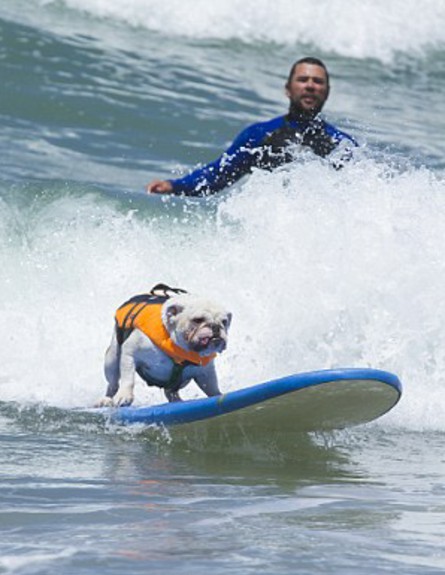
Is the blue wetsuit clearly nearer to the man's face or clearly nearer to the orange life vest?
the man's face

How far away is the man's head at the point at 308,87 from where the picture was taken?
32.8 feet

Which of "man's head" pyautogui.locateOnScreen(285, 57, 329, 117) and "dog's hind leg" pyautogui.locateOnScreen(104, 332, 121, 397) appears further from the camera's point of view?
"man's head" pyautogui.locateOnScreen(285, 57, 329, 117)

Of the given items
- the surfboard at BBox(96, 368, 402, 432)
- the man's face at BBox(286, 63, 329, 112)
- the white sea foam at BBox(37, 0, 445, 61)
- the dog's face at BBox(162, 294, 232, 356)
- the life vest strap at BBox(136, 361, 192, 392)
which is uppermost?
the white sea foam at BBox(37, 0, 445, 61)

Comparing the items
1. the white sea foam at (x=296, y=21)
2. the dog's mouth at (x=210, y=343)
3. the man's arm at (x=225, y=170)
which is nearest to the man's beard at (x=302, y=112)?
the man's arm at (x=225, y=170)

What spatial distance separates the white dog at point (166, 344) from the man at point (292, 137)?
1.92 m

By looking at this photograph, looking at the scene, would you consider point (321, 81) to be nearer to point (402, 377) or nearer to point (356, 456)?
point (402, 377)

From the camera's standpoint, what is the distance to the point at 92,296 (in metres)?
11.4

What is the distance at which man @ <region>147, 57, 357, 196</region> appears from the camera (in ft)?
32.8

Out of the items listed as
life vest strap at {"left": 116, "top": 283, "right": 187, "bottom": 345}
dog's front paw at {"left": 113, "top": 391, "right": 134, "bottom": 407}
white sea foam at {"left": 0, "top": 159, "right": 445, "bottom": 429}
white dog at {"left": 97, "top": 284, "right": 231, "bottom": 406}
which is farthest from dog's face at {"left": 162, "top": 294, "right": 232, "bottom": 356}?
white sea foam at {"left": 0, "top": 159, "right": 445, "bottom": 429}

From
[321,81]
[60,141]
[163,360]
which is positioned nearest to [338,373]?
[163,360]

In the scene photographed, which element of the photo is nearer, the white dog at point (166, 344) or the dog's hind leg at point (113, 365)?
the white dog at point (166, 344)

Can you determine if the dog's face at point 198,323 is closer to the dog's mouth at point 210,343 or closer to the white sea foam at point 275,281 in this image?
the dog's mouth at point 210,343

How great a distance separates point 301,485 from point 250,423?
95cm

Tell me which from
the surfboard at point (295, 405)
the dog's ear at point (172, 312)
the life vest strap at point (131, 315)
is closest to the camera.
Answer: the surfboard at point (295, 405)
